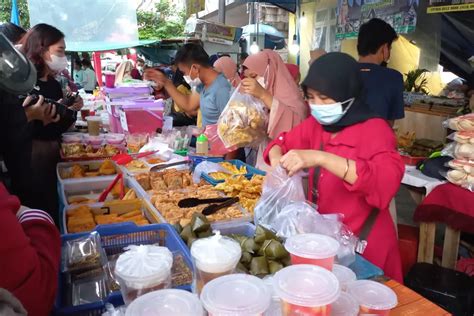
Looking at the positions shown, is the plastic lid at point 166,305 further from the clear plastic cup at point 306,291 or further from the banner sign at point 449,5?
the banner sign at point 449,5

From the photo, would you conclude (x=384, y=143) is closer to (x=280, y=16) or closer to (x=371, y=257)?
(x=371, y=257)

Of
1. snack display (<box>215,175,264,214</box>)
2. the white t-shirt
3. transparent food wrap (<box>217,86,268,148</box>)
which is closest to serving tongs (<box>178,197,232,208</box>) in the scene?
snack display (<box>215,175,264,214</box>)

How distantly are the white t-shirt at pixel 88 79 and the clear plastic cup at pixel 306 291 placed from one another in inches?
410

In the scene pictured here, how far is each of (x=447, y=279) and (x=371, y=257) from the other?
3.84ft

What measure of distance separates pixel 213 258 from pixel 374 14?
6.02 meters

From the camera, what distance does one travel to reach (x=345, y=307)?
104 cm

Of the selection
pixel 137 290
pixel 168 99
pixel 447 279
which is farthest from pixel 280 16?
pixel 137 290

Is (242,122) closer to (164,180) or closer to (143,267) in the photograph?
(164,180)

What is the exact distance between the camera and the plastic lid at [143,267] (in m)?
1.01

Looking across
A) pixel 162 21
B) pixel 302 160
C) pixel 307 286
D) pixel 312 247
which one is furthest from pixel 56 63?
pixel 162 21

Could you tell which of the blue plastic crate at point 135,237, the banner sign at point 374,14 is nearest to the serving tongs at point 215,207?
the blue plastic crate at point 135,237

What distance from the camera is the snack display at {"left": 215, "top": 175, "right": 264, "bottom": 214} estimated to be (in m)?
2.29

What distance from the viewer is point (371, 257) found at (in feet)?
6.10

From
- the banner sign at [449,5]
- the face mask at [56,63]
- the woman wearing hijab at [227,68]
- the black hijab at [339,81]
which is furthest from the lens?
the banner sign at [449,5]
